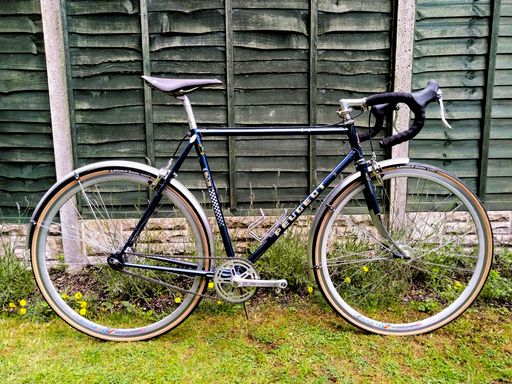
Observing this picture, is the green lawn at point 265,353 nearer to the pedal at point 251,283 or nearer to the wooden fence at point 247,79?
the pedal at point 251,283

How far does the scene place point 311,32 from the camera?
3.33 metres

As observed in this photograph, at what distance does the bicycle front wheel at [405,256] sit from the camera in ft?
8.32

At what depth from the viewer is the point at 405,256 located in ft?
8.55

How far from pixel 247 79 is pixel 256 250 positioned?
1425 mm

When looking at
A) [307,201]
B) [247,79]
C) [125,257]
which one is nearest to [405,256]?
[307,201]

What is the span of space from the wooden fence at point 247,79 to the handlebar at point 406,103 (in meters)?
0.99

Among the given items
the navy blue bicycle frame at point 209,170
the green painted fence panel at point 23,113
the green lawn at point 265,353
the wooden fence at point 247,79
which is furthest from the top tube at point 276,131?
the green painted fence panel at point 23,113

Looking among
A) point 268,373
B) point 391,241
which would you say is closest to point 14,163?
point 268,373

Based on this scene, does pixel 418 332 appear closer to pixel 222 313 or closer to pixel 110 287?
pixel 222 313

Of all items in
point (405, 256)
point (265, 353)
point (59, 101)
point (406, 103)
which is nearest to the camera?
point (406, 103)

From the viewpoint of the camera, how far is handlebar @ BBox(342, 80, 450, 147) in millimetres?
2361

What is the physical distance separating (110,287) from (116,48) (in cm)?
174

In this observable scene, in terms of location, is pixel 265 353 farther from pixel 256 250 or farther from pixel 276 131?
pixel 276 131

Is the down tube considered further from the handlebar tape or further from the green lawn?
the green lawn
